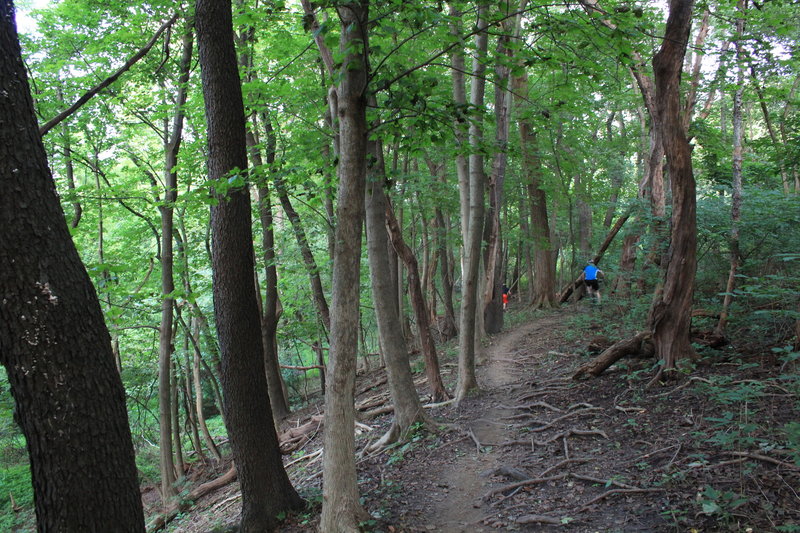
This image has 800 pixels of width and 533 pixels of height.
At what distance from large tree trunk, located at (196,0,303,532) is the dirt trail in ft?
5.68

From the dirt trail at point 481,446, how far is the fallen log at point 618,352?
4.39ft

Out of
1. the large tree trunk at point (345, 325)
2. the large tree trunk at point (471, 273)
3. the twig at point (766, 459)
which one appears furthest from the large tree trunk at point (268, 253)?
the twig at point (766, 459)

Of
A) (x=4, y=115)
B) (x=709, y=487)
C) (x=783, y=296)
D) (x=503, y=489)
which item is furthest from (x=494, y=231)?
(x=4, y=115)

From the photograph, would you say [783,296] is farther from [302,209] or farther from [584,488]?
[302,209]

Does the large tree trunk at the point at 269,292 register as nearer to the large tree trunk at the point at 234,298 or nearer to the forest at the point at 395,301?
the forest at the point at 395,301

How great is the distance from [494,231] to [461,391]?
4.92 meters

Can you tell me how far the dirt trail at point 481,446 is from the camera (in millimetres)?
4926

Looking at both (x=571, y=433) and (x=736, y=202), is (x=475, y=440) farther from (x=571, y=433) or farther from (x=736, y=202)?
(x=736, y=202)

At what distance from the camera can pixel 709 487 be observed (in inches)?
142

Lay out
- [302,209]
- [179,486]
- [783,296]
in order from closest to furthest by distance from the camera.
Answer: [783,296]
[179,486]
[302,209]

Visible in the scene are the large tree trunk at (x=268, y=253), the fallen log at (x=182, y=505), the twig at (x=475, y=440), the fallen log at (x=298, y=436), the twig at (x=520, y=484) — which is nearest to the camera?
the twig at (x=520, y=484)

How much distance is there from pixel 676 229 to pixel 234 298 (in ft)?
18.1

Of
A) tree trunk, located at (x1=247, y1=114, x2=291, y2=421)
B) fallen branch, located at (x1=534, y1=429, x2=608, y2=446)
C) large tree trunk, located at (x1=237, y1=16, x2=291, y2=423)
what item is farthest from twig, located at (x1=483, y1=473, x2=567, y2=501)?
tree trunk, located at (x1=247, y1=114, x2=291, y2=421)

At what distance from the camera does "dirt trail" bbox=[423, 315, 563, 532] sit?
16.2 feet
